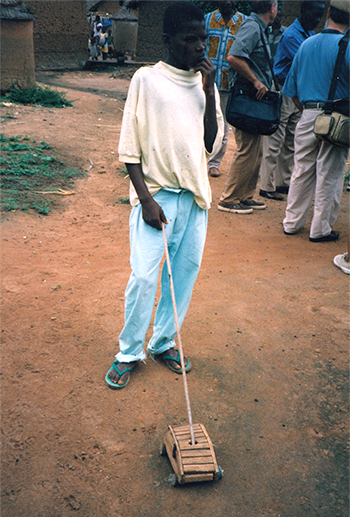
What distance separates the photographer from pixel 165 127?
2.17m

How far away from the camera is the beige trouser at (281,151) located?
5.43 meters

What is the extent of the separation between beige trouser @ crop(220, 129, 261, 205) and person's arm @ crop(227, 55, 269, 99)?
1.53 ft

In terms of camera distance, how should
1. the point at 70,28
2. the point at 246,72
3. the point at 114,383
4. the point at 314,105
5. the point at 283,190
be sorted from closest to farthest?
the point at 114,383 → the point at 314,105 → the point at 246,72 → the point at 283,190 → the point at 70,28

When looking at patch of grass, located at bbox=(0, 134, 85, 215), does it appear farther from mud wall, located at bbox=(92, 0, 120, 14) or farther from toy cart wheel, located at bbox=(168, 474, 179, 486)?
mud wall, located at bbox=(92, 0, 120, 14)

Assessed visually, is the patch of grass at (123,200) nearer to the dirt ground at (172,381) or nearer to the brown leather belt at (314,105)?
the dirt ground at (172,381)

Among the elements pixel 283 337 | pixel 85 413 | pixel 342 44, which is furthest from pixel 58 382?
pixel 342 44

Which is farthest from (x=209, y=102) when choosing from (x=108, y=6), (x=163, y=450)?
(x=108, y=6)

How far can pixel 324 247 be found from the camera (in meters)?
4.52

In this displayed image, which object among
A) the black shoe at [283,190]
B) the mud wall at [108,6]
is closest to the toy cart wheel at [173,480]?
the black shoe at [283,190]

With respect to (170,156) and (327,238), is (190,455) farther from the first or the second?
(327,238)

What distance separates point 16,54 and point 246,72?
547 centimetres

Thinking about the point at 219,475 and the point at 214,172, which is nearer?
the point at 219,475

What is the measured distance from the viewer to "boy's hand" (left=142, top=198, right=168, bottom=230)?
2.24 metres

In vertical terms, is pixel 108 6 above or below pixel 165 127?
above
